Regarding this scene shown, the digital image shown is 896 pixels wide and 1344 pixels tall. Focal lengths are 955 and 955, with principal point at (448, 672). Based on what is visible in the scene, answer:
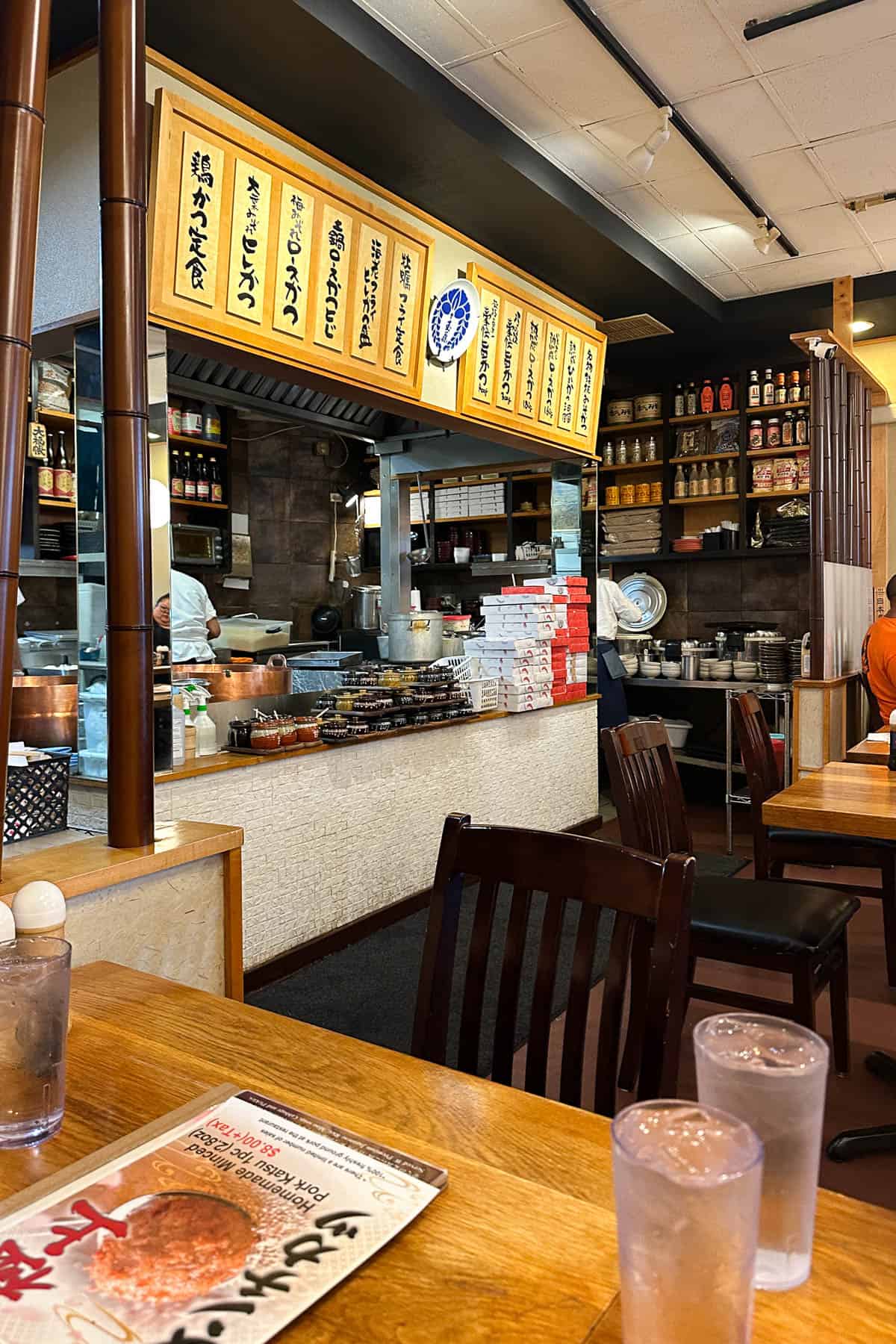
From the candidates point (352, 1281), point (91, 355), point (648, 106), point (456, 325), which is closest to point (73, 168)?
point (91, 355)

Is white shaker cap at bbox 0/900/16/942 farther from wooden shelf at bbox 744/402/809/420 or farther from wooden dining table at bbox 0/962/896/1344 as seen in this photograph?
wooden shelf at bbox 744/402/809/420

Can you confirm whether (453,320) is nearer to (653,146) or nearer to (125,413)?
(653,146)

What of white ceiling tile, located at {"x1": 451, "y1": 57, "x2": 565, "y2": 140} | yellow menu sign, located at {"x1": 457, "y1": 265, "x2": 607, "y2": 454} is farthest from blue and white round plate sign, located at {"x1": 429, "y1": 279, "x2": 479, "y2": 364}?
white ceiling tile, located at {"x1": 451, "y1": 57, "x2": 565, "y2": 140}

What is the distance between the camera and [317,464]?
804 centimetres

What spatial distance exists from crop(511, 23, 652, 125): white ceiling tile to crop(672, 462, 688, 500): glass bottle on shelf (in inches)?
135

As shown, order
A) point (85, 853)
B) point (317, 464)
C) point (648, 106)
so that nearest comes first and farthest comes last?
1. point (85, 853)
2. point (648, 106)
3. point (317, 464)

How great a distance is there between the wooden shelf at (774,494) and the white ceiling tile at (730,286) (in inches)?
51.2

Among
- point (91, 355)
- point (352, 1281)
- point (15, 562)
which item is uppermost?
point (91, 355)

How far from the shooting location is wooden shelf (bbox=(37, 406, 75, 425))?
17.5 ft

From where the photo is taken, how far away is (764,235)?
5.00m

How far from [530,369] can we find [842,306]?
2.37m

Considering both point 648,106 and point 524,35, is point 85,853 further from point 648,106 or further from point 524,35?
point 648,106

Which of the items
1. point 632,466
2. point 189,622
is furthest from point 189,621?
point 632,466

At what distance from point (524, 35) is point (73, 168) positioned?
5.61 feet
